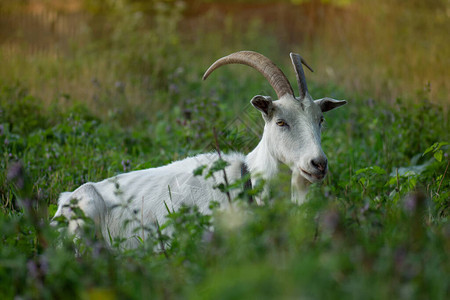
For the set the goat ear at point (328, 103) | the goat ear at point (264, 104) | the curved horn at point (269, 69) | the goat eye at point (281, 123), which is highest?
the curved horn at point (269, 69)

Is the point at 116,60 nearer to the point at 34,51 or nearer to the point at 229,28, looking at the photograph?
the point at 34,51

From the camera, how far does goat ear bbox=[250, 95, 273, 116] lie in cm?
407

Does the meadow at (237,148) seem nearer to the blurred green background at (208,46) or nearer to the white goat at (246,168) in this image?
the blurred green background at (208,46)

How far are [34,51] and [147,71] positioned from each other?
3503 millimetres

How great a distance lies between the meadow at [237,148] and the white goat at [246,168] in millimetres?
342

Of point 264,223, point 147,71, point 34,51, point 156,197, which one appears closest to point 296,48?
point 147,71

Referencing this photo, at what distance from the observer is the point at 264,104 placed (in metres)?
4.14

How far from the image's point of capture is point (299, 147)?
3865 mm

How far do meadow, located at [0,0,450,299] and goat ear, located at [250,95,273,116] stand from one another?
0.86 meters

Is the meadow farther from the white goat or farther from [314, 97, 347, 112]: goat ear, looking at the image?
[314, 97, 347, 112]: goat ear

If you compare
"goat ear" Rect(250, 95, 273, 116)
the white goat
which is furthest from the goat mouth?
"goat ear" Rect(250, 95, 273, 116)

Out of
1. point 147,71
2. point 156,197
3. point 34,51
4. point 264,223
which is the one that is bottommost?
point 156,197

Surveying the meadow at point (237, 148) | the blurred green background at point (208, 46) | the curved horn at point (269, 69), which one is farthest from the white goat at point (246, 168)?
the blurred green background at point (208, 46)

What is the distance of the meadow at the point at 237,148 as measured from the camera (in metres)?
2.24
